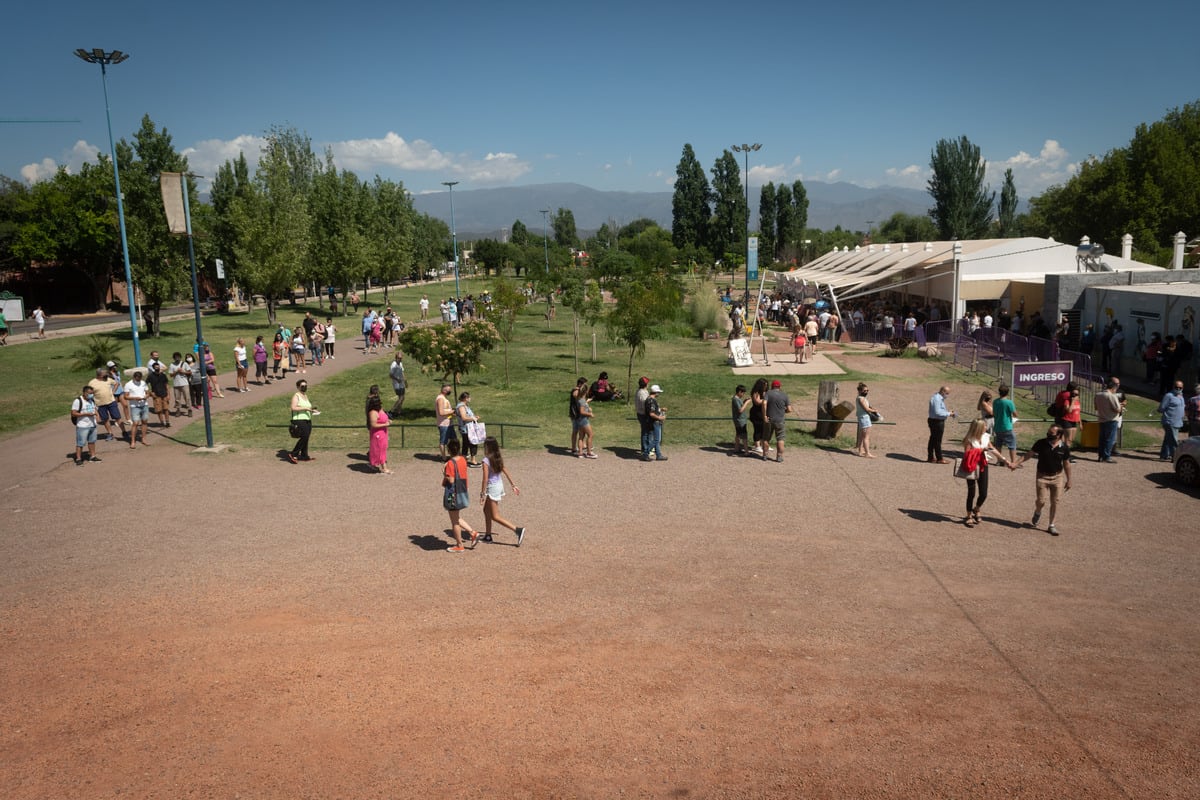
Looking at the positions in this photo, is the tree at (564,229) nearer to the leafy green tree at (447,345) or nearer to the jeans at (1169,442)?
the leafy green tree at (447,345)

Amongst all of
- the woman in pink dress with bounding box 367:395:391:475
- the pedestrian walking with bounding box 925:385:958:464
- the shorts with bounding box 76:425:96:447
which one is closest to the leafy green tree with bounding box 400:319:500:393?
the woman in pink dress with bounding box 367:395:391:475

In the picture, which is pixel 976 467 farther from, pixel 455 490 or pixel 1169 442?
pixel 455 490

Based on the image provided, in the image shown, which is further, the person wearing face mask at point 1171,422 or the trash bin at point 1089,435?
the trash bin at point 1089,435

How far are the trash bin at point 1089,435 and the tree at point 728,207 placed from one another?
7054 cm

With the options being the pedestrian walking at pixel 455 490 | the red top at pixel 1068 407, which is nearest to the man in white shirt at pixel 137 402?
the pedestrian walking at pixel 455 490

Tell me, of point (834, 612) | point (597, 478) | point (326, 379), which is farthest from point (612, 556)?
point (326, 379)

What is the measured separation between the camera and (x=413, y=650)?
7781 millimetres

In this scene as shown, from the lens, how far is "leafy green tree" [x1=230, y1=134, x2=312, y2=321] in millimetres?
41875

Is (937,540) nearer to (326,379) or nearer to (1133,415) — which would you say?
(1133,415)

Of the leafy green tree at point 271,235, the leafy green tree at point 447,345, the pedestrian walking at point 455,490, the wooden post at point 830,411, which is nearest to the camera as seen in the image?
the pedestrian walking at point 455,490

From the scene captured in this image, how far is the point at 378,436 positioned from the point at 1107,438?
44.0 ft

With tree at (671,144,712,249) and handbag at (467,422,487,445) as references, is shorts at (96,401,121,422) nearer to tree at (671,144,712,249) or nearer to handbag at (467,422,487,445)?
handbag at (467,422,487,445)

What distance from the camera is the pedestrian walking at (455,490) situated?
10.1 metres

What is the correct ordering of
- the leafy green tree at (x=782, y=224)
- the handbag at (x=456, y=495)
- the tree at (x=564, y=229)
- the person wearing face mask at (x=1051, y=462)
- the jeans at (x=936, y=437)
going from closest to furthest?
the handbag at (x=456, y=495) < the person wearing face mask at (x=1051, y=462) < the jeans at (x=936, y=437) < the leafy green tree at (x=782, y=224) < the tree at (x=564, y=229)
